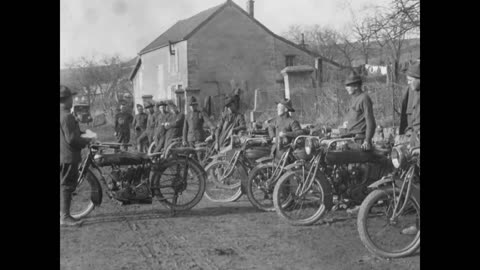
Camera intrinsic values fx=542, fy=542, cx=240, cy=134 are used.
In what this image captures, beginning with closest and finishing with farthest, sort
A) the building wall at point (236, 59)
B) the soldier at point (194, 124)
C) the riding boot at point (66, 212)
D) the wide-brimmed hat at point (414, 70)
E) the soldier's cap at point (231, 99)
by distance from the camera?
the wide-brimmed hat at point (414, 70) → the riding boot at point (66, 212) → the building wall at point (236, 59) → the soldier's cap at point (231, 99) → the soldier at point (194, 124)

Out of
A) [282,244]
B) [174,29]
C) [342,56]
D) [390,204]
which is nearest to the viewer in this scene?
[390,204]

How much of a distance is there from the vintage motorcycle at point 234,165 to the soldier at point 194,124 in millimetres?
1985

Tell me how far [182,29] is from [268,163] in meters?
2.00

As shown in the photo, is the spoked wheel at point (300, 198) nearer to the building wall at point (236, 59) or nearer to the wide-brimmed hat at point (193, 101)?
the building wall at point (236, 59)

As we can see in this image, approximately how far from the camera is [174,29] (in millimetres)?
6305

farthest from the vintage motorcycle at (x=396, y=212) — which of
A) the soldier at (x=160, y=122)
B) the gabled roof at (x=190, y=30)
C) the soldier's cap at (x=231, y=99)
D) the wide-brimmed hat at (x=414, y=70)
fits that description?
the soldier at (x=160, y=122)

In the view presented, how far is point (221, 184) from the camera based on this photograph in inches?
292

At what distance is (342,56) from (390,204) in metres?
2.49

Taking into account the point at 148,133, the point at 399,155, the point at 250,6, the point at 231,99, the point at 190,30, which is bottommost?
the point at 399,155

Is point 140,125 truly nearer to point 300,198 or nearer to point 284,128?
point 284,128

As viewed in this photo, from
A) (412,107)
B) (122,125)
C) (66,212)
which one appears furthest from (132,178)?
(412,107)

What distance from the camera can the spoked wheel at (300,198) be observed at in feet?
18.8
